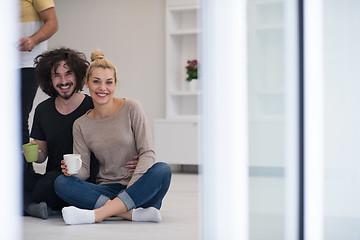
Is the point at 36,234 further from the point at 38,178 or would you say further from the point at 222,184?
the point at 222,184

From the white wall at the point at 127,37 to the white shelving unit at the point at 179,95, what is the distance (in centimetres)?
19

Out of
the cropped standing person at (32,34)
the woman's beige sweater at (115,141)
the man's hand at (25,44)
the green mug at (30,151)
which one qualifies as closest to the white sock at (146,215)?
the woman's beige sweater at (115,141)

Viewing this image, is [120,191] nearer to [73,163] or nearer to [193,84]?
[73,163]

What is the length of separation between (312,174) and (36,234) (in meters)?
1.37

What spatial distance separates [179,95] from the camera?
226 inches

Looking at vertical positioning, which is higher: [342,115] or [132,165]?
[342,115]

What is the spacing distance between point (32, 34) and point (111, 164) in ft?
2.92


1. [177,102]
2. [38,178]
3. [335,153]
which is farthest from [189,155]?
[335,153]

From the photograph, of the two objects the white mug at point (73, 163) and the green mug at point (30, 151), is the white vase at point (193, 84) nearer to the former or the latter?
the green mug at point (30, 151)

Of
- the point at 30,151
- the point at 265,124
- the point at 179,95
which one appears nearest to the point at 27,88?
the point at 30,151

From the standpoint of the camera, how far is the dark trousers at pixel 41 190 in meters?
2.78

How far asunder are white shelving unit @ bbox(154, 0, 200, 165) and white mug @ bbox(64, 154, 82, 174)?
2.69 metres

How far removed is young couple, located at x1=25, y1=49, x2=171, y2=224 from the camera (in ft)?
8.33

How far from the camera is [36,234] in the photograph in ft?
7.49
